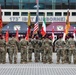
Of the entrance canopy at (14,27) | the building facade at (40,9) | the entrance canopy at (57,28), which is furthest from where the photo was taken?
the building facade at (40,9)

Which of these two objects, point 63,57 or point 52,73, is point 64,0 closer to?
point 63,57

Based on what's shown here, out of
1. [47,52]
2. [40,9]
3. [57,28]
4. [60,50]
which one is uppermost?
[40,9]

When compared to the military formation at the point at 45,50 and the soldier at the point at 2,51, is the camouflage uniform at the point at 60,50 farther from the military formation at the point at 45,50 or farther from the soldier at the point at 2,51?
the soldier at the point at 2,51

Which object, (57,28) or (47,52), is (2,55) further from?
(57,28)

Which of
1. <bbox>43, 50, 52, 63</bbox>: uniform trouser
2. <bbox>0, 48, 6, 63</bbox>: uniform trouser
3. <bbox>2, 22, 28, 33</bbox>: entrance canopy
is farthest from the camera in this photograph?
<bbox>2, 22, 28, 33</bbox>: entrance canopy

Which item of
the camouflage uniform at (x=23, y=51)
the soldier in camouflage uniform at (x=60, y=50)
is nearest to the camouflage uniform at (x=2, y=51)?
the camouflage uniform at (x=23, y=51)

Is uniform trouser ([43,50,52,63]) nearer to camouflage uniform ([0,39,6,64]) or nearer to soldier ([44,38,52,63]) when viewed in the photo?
soldier ([44,38,52,63])

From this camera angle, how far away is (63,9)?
188 ft

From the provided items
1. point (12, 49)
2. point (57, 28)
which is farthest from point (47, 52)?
point (57, 28)

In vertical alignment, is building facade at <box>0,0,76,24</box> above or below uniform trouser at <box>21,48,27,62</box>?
above

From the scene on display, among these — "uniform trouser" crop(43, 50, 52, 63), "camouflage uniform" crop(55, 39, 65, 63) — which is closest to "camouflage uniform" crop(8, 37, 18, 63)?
"uniform trouser" crop(43, 50, 52, 63)

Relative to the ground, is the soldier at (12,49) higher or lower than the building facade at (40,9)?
lower

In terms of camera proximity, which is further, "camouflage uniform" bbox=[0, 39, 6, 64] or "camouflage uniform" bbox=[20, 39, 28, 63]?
"camouflage uniform" bbox=[20, 39, 28, 63]

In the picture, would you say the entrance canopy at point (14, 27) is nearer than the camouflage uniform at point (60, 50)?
No
